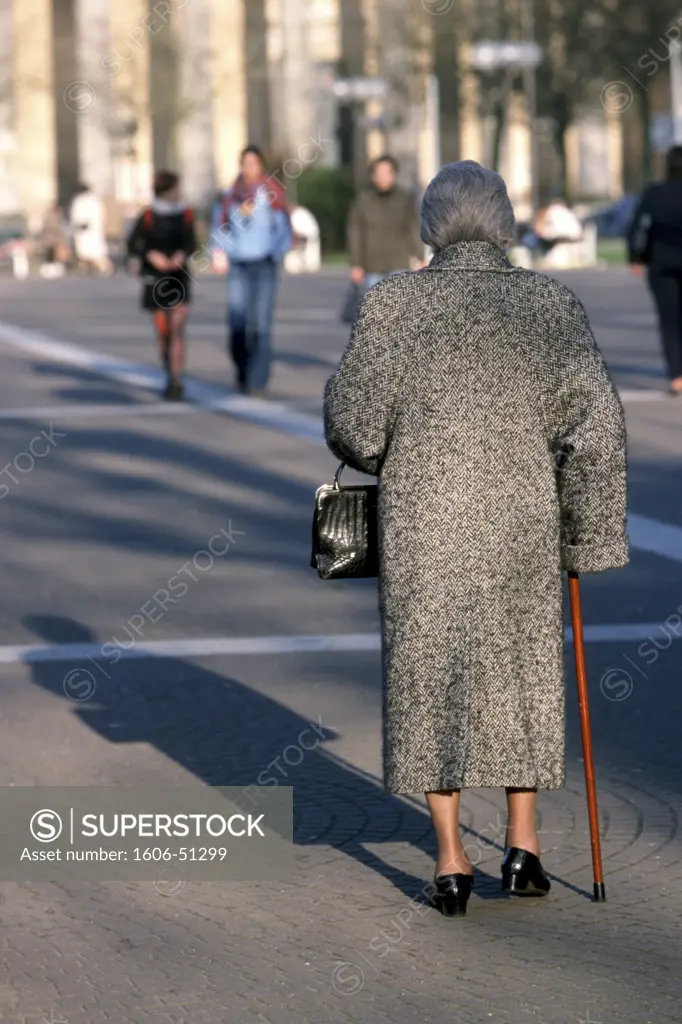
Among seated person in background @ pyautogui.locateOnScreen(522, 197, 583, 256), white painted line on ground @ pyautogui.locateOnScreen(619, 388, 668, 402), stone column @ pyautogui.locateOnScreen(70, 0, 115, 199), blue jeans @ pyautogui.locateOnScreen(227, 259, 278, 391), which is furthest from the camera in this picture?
stone column @ pyautogui.locateOnScreen(70, 0, 115, 199)

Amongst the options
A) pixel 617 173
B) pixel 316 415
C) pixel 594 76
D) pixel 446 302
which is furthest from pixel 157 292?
pixel 617 173

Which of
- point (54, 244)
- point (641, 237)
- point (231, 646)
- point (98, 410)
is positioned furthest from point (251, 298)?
point (54, 244)

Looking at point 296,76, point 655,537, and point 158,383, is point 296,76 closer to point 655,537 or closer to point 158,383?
point 158,383

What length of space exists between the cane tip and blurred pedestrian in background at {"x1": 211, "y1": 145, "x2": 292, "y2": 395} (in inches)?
487

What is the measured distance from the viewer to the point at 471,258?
531 cm

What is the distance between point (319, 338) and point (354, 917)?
65.1 ft

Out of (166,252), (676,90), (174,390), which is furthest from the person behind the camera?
(676,90)

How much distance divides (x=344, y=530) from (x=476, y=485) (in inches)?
14.0

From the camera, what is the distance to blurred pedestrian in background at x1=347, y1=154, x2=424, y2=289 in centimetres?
1842

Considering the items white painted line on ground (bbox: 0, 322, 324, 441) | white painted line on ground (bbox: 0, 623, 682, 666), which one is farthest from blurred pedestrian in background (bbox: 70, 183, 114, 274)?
white painted line on ground (bbox: 0, 623, 682, 666)

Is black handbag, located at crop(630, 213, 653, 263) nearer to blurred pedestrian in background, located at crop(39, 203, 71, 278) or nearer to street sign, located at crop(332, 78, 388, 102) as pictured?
blurred pedestrian in background, located at crop(39, 203, 71, 278)

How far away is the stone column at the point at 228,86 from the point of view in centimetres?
6756

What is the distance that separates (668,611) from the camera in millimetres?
9148

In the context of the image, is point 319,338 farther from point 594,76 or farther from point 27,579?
point 594,76
